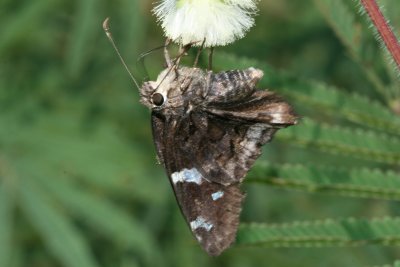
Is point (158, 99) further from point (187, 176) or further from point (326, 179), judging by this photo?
point (326, 179)

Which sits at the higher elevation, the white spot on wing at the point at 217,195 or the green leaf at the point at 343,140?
the white spot on wing at the point at 217,195

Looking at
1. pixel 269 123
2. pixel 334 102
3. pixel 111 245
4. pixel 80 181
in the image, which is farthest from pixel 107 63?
pixel 269 123

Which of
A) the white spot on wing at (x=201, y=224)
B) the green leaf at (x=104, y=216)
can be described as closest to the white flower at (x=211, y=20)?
the white spot on wing at (x=201, y=224)

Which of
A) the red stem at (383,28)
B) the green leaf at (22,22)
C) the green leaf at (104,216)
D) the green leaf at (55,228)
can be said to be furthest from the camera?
the green leaf at (22,22)

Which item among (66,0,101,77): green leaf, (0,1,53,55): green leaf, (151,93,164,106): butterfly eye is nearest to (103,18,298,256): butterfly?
(151,93,164,106): butterfly eye

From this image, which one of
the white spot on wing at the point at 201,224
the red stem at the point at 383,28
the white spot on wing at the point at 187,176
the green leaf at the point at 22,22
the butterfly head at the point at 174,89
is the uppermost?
the red stem at the point at 383,28

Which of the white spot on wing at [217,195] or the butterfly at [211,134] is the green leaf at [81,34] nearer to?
the butterfly at [211,134]

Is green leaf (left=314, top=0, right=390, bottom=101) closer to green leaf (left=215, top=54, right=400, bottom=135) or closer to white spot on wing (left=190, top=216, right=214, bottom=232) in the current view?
green leaf (left=215, top=54, right=400, bottom=135)
